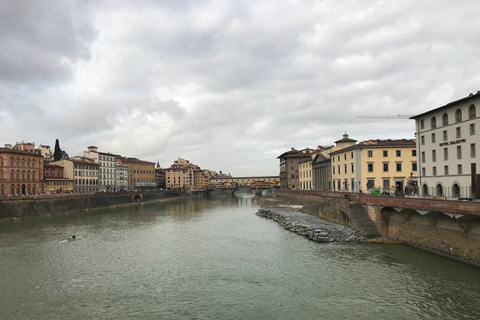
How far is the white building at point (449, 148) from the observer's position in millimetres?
33625

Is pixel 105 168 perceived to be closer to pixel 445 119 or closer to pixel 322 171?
pixel 322 171

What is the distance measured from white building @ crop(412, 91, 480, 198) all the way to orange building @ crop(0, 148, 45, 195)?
269ft

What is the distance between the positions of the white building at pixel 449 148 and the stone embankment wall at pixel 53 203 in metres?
72.4

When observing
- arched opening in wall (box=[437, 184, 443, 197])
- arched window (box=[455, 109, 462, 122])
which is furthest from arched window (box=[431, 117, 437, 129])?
arched opening in wall (box=[437, 184, 443, 197])

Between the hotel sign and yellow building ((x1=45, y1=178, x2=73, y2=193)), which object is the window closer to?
the hotel sign

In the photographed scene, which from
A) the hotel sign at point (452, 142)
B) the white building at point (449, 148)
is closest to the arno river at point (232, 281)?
the white building at point (449, 148)

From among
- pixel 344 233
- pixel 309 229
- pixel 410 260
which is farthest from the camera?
pixel 309 229

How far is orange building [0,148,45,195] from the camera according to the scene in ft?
238

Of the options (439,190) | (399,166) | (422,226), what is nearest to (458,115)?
(439,190)

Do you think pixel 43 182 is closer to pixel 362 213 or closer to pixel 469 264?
pixel 362 213

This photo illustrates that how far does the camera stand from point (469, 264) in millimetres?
24703

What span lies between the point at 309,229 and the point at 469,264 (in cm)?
1916

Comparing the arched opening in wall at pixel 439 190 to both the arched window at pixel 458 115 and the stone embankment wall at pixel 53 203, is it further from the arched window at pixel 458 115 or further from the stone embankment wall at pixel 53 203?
the stone embankment wall at pixel 53 203

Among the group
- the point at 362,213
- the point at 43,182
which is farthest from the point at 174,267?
the point at 43,182
